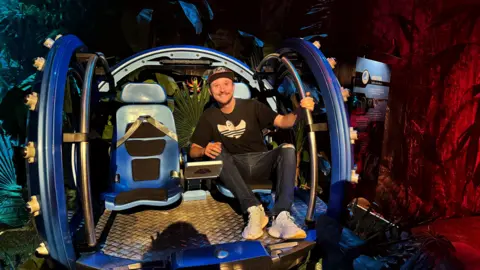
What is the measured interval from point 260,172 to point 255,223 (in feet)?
1.89

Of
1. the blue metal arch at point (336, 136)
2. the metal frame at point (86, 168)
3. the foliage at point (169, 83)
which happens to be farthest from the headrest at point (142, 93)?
the blue metal arch at point (336, 136)

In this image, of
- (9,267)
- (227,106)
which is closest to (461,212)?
(227,106)

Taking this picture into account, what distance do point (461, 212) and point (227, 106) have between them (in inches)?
114

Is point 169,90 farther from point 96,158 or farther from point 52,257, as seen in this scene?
point 52,257

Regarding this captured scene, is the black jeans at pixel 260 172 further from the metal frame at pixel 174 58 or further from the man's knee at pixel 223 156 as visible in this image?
the metal frame at pixel 174 58

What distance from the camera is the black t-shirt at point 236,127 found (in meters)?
2.96

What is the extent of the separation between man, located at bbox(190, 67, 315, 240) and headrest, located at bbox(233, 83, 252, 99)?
0.76 feet

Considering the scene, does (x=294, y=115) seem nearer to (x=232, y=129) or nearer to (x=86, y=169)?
(x=232, y=129)

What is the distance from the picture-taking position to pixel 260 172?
2.88 meters

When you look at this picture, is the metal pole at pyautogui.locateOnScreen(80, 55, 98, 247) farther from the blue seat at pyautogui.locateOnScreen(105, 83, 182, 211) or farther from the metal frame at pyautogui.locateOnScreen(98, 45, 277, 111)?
the metal frame at pyautogui.locateOnScreen(98, 45, 277, 111)

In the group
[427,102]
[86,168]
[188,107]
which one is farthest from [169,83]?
[427,102]

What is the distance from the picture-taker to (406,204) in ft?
12.5

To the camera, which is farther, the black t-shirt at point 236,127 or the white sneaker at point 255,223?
the black t-shirt at point 236,127

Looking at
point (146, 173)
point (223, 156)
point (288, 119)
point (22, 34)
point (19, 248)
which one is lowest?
point (19, 248)
